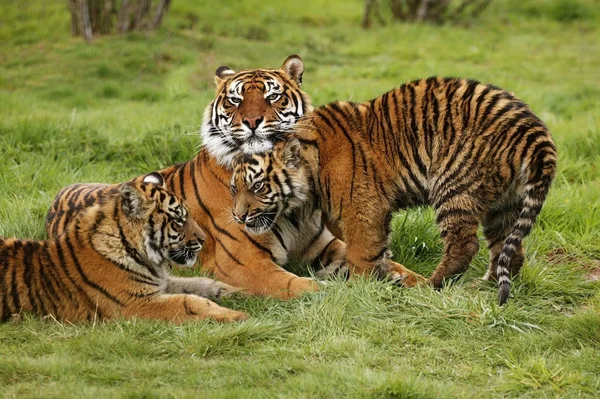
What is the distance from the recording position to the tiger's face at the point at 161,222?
4.65 m

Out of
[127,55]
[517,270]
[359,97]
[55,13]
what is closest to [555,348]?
[517,270]

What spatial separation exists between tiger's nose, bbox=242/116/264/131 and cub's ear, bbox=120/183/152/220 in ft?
2.75

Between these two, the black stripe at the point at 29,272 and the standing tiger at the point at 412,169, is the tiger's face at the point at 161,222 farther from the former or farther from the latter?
the black stripe at the point at 29,272

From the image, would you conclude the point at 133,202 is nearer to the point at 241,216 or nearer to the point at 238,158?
the point at 241,216

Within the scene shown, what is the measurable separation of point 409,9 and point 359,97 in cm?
695

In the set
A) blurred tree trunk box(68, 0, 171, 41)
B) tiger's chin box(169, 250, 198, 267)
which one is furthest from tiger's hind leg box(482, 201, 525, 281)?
blurred tree trunk box(68, 0, 171, 41)

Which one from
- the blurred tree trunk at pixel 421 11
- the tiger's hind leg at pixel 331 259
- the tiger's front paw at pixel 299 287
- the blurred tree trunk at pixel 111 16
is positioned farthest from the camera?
the blurred tree trunk at pixel 421 11

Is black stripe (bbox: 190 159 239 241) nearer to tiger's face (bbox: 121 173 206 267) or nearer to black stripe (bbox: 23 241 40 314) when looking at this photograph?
tiger's face (bbox: 121 173 206 267)

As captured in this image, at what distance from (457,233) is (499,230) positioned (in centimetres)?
40

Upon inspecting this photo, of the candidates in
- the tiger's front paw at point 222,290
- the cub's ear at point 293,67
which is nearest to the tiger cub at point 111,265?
the tiger's front paw at point 222,290

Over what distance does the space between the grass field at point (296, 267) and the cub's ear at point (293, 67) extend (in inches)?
46.0

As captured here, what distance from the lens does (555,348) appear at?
4.21 meters

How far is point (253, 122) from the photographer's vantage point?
17.0 ft

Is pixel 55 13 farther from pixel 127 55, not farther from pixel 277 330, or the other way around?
pixel 277 330
